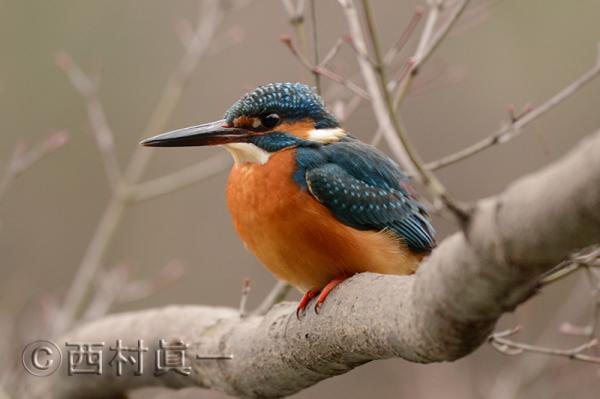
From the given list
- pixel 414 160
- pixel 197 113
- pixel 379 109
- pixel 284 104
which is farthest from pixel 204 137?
pixel 197 113

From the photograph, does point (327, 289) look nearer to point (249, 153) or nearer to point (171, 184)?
point (249, 153)

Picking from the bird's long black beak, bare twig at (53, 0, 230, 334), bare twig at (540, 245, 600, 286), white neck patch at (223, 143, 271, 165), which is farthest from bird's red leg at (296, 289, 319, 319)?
bare twig at (53, 0, 230, 334)

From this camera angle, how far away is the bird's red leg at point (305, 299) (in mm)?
2877

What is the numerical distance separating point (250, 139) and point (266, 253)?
0.44m

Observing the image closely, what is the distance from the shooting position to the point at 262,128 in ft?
11.0

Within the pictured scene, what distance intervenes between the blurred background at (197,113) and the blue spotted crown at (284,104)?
2.68 meters

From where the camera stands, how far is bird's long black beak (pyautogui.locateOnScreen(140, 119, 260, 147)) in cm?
329

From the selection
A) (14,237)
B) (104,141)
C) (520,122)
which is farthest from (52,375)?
(14,237)

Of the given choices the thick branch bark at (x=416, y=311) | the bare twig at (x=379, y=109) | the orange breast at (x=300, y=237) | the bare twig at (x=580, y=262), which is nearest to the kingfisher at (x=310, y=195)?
the orange breast at (x=300, y=237)

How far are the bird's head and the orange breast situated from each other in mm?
99

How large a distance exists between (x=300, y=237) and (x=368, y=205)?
0.29 meters

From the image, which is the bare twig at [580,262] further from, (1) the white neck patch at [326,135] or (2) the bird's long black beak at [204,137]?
(2) the bird's long black beak at [204,137]

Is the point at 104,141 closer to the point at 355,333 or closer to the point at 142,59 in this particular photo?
the point at 355,333

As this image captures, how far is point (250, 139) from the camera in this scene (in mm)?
3332
